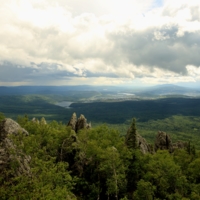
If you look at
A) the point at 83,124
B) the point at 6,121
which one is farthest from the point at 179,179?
the point at 83,124

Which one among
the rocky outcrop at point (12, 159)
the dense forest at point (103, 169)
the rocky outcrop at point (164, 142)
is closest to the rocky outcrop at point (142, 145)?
the rocky outcrop at point (164, 142)

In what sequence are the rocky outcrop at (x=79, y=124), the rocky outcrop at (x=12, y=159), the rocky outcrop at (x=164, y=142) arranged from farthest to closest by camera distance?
the rocky outcrop at (x=79, y=124) → the rocky outcrop at (x=164, y=142) → the rocky outcrop at (x=12, y=159)

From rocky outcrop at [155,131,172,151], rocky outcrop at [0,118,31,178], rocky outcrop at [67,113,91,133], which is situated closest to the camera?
rocky outcrop at [0,118,31,178]

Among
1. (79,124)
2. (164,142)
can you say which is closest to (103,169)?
(79,124)

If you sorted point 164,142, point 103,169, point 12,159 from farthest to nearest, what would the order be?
point 164,142
point 103,169
point 12,159

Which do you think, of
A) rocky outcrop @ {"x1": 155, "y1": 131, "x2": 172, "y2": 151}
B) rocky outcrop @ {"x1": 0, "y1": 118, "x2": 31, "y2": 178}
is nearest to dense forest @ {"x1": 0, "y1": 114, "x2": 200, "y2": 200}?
rocky outcrop @ {"x1": 0, "y1": 118, "x2": 31, "y2": 178}

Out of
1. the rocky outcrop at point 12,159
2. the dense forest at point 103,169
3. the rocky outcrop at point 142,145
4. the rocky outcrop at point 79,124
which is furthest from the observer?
the rocky outcrop at point 79,124

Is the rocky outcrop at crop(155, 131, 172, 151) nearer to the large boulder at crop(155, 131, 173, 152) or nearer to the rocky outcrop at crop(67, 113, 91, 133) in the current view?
the large boulder at crop(155, 131, 173, 152)

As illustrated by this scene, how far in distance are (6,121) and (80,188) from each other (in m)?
26.5

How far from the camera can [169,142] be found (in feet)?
288

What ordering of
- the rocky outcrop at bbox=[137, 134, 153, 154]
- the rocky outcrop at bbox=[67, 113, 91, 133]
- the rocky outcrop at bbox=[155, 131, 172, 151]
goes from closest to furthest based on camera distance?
the rocky outcrop at bbox=[137, 134, 153, 154] → the rocky outcrop at bbox=[155, 131, 172, 151] → the rocky outcrop at bbox=[67, 113, 91, 133]

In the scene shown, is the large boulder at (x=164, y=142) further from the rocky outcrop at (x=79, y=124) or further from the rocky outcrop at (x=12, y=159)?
the rocky outcrop at (x=12, y=159)

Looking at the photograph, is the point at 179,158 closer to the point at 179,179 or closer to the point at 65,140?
the point at 179,179

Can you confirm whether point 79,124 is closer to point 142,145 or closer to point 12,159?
point 142,145
